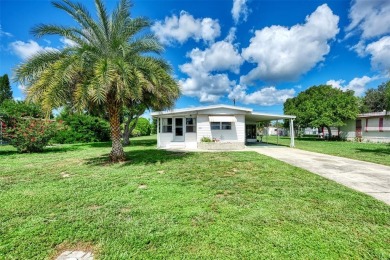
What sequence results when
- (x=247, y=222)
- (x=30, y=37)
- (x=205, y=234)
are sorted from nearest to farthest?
(x=205, y=234), (x=247, y=222), (x=30, y=37)

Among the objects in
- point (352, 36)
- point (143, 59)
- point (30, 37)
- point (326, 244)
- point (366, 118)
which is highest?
point (352, 36)

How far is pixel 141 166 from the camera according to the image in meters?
8.85

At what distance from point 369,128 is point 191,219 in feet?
101

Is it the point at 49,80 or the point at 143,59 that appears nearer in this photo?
the point at 49,80

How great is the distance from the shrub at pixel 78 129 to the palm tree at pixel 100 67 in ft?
48.9

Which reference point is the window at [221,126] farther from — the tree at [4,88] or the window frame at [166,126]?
the tree at [4,88]

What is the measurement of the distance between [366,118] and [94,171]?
31.8m

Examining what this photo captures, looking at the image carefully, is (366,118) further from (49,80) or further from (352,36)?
(49,80)

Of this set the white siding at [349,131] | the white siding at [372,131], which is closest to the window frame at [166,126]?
the white siding at [372,131]

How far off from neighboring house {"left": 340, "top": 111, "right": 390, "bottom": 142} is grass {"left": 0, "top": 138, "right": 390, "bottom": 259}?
81.4ft

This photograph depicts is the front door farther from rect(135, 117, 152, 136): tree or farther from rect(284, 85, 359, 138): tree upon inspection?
rect(135, 117, 152, 136): tree

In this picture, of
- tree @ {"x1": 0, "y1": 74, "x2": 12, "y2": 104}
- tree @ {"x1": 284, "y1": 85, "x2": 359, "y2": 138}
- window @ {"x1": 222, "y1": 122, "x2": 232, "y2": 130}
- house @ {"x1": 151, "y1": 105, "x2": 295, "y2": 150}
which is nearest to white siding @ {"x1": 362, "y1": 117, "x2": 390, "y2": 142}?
tree @ {"x1": 284, "y1": 85, "x2": 359, "y2": 138}

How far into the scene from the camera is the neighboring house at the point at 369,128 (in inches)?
918

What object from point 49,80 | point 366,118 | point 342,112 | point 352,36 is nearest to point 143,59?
point 49,80
